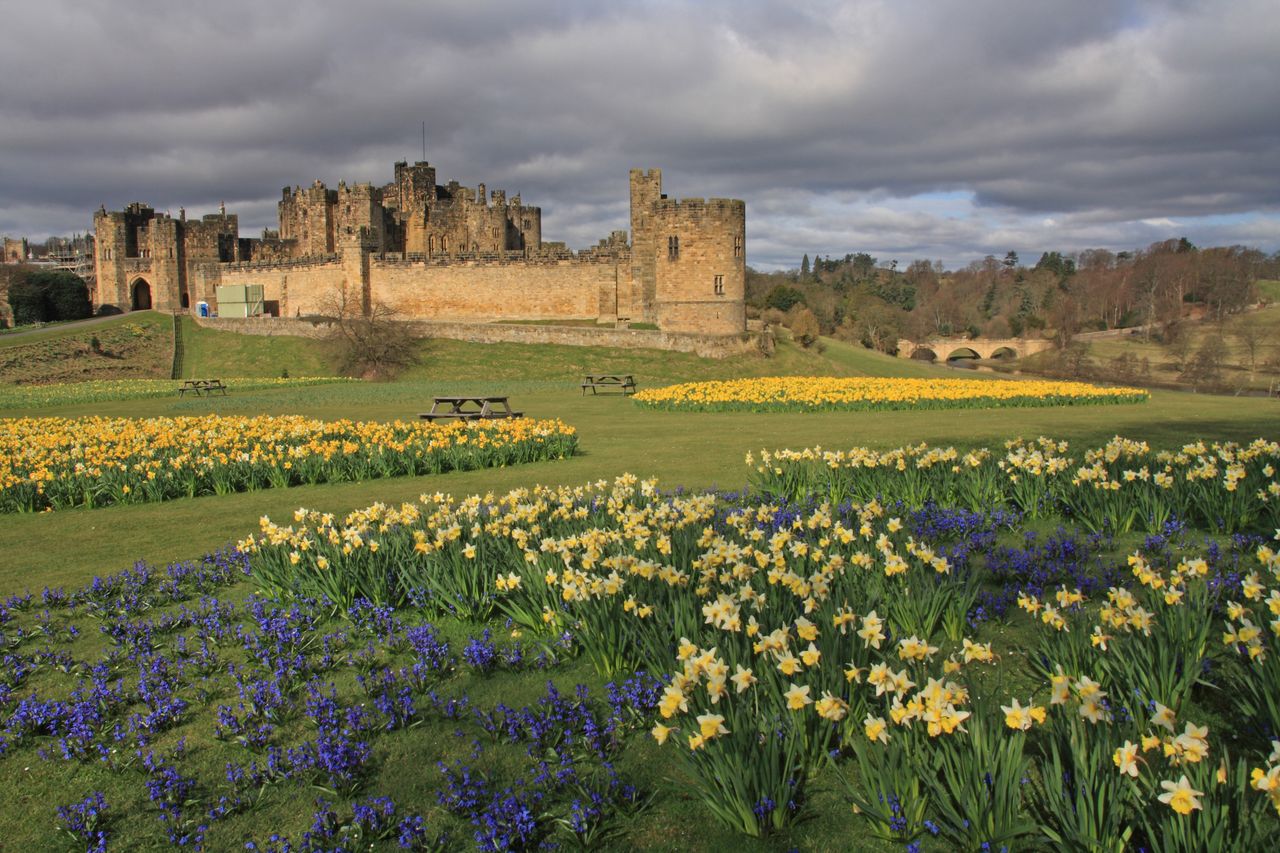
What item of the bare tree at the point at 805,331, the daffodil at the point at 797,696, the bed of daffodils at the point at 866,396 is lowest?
the bed of daffodils at the point at 866,396

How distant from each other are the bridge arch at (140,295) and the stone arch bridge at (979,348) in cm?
6671

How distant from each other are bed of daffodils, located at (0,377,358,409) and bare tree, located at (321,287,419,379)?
161 centimetres

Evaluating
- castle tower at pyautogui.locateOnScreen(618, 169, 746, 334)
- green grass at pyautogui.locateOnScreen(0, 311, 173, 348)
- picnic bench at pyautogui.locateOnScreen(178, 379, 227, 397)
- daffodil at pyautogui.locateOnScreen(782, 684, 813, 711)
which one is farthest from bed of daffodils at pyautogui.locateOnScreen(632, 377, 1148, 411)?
green grass at pyautogui.locateOnScreen(0, 311, 173, 348)

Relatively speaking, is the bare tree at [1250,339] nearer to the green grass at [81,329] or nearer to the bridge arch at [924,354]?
the bridge arch at [924,354]

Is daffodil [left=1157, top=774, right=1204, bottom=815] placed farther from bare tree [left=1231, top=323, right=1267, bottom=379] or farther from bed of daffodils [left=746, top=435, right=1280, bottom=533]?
bare tree [left=1231, top=323, right=1267, bottom=379]

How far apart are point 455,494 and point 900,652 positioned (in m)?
8.35

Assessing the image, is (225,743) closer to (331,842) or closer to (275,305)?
(331,842)

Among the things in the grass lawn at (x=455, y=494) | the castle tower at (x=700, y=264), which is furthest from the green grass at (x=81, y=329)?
the castle tower at (x=700, y=264)

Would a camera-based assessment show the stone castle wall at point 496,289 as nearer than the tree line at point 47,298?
Yes

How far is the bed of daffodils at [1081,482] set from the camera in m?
7.96

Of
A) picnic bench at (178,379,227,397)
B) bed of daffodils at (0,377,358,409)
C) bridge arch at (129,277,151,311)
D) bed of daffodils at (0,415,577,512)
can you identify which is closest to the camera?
bed of daffodils at (0,415,577,512)

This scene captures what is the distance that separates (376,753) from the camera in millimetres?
4734

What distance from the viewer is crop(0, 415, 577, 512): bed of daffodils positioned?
11977mm

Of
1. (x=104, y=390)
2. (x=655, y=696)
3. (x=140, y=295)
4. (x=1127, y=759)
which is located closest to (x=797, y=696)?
(x=1127, y=759)
